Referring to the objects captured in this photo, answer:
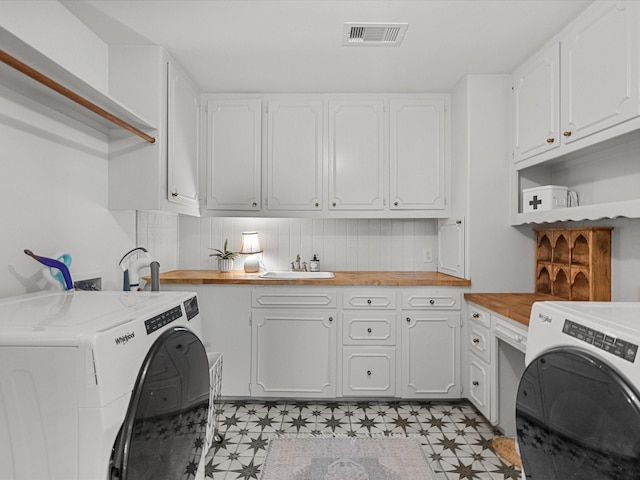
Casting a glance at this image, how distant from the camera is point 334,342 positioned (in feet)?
9.05

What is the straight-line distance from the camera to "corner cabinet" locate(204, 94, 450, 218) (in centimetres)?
299

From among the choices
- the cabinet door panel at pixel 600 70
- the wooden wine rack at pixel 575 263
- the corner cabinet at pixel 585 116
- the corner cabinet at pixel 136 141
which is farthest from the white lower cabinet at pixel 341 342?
the cabinet door panel at pixel 600 70

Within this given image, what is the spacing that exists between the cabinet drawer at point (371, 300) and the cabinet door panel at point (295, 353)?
143 mm

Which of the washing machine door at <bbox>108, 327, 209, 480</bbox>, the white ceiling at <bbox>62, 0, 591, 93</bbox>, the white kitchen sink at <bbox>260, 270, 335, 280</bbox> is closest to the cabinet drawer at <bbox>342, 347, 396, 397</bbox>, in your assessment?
the white kitchen sink at <bbox>260, 270, 335, 280</bbox>

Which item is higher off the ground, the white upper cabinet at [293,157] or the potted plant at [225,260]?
the white upper cabinet at [293,157]

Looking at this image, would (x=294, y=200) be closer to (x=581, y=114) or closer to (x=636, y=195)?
(x=581, y=114)

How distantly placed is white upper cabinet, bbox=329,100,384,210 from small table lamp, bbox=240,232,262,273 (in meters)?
0.72

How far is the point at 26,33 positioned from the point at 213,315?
1869mm

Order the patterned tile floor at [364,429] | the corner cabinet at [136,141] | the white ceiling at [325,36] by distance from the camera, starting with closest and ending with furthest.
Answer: the white ceiling at [325,36], the patterned tile floor at [364,429], the corner cabinet at [136,141]

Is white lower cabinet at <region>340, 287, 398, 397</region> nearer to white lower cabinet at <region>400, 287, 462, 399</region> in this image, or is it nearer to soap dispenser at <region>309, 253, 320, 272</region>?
white lower cabinet at <region>400, 287, 462, 399</region>

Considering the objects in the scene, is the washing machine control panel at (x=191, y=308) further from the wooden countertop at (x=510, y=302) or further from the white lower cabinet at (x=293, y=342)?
the wooden countertop at (x=510, y=302)

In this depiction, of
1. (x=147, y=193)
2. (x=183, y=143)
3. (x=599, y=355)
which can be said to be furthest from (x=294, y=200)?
(x=599, y=355)

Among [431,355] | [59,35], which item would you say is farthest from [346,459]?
[59,35]

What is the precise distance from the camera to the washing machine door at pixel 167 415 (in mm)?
951
